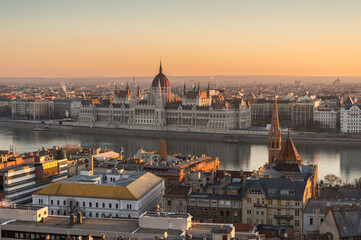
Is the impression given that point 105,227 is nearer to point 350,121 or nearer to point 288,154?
point 288,154

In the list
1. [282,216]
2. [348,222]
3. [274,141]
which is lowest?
[282,216]

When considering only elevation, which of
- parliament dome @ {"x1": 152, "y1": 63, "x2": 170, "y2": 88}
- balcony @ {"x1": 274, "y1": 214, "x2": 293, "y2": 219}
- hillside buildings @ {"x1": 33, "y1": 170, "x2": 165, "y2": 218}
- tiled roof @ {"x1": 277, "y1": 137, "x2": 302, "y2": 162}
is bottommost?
balcony @ {"x1": 274, "y1": 214, "x2": 293, "y2": 219}

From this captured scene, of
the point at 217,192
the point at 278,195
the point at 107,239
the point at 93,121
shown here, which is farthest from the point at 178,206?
the point at 93,121

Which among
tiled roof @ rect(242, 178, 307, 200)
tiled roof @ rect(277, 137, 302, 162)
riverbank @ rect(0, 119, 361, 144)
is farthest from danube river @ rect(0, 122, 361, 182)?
tiled roof @ rect(242, 178, 307, 200)

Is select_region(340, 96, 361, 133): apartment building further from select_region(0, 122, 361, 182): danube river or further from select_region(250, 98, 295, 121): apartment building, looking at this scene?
select_region(250, 98, 295, 121): apartment building

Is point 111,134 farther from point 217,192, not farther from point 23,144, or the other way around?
point 217,192

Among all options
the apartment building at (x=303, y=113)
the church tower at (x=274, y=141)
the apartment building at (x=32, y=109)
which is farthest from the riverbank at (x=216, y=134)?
the church tower at (x=274, y=141)

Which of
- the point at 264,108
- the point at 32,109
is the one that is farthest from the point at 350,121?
the point at 32,109
